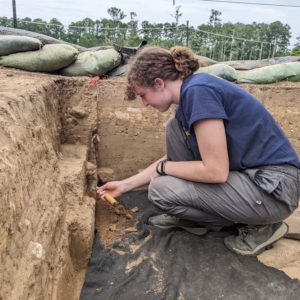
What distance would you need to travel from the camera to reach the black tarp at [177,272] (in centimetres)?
189

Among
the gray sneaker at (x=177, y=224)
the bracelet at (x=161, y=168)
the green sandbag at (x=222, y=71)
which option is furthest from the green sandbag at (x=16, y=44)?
the gray sneaker at (x=177, y=224)

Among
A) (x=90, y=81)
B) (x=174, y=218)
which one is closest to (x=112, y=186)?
(x=174, y=218)

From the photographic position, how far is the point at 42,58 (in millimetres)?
3346

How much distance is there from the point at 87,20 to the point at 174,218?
40.4 feet

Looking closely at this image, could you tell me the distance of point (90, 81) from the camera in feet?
11.2

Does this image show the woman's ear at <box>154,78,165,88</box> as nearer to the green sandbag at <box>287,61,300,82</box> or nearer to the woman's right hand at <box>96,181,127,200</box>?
the woman's right hand at <box>96,181,127,200</box>

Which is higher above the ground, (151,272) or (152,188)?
(152,188)

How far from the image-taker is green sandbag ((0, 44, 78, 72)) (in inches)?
132

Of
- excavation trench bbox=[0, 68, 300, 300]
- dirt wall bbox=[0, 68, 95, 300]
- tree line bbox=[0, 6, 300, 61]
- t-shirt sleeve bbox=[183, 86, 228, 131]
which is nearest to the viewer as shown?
dirt wall bbox=[0, 68, 95, 300]

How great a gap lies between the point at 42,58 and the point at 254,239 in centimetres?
241

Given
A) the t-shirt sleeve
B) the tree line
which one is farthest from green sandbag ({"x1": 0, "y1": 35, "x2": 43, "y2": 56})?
the tree line

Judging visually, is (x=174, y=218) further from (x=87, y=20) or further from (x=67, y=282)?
(x=87, y=20)

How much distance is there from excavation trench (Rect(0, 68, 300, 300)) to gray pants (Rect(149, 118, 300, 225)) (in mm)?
272

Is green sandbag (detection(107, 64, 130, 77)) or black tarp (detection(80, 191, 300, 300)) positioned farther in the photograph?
green sandbag (detection(107, 64, 130, 77))
